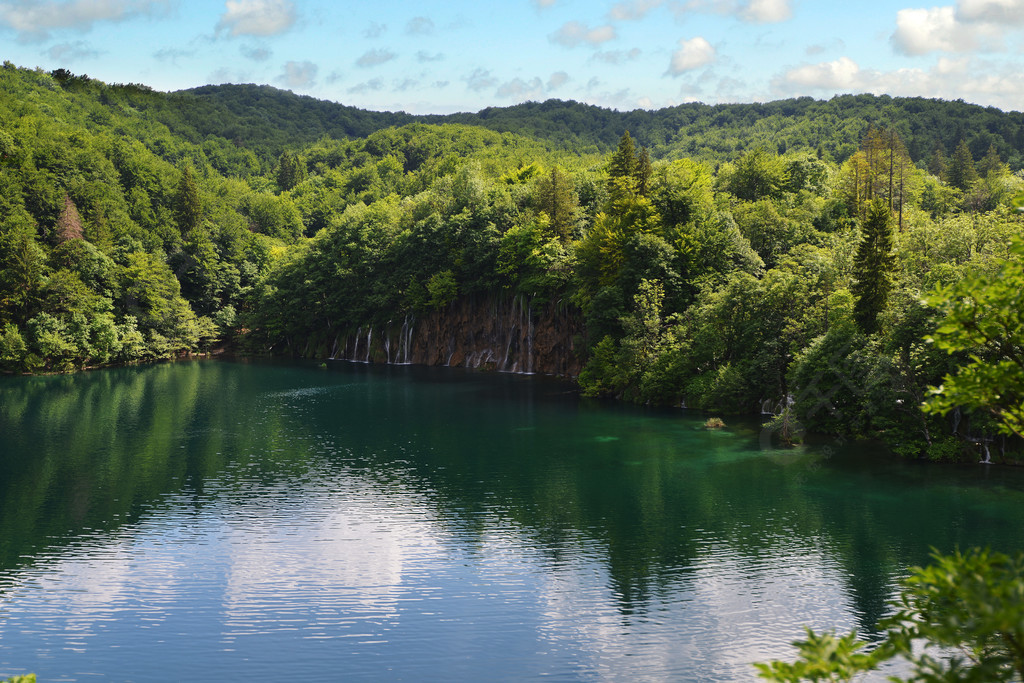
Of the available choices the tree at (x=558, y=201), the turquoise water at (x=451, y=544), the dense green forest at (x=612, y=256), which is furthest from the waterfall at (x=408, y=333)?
the turquoise water at (x=451, y=544)

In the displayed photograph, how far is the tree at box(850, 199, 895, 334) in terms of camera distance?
4741cm

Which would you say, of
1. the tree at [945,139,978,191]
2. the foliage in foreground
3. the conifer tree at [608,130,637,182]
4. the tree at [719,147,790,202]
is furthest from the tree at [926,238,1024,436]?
the tree at [945,139,978,191]

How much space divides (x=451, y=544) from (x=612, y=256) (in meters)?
43.1

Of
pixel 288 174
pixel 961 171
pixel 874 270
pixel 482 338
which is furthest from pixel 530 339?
pixel 288 174

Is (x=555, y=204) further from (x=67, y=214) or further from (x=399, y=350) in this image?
(x=67, y=214)

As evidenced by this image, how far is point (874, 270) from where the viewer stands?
4747 centimetres

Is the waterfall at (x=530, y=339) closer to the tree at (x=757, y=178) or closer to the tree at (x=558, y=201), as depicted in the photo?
the tree at (x=558, y=201)

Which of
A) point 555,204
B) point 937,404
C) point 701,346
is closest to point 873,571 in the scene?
point 937,404

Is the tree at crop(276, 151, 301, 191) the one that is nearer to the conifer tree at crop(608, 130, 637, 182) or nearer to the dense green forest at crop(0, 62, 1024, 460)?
the dense green forest at crop(0, 62, 1024, 460)

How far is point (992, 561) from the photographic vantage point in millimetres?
8570

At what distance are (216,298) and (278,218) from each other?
29553 millimetres

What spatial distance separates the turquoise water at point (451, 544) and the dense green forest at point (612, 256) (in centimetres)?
598

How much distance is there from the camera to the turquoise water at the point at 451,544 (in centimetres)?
2250

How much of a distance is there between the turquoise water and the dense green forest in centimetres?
598
